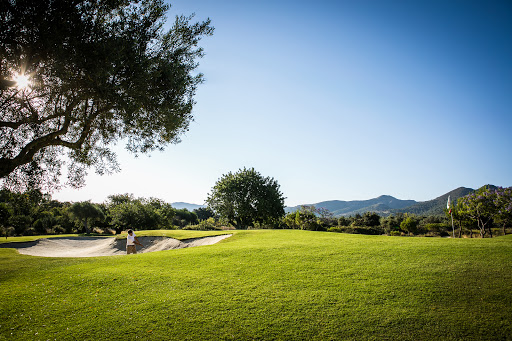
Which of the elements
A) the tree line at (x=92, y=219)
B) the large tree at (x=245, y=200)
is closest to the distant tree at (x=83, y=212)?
the tree line at (x=92, y=219)

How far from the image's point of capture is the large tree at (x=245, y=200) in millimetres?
40469

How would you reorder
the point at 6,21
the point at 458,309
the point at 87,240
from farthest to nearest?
the point at 87,240, the point at 6,21, the point at 458,309

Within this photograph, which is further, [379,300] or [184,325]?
[379,300]

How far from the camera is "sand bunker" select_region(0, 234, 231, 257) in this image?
898 inches

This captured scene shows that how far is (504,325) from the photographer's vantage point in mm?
5383

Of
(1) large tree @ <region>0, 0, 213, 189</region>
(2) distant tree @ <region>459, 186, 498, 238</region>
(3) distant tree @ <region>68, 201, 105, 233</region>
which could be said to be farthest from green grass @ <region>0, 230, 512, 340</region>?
(3) distant tree @ <region>68, 201, 105, 233</region>

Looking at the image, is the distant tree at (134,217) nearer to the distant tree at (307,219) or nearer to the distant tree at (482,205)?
the distant tree at (307,219)

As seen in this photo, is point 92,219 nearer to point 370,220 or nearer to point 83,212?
point 83,212

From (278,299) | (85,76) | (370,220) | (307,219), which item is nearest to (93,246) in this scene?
(85,76)

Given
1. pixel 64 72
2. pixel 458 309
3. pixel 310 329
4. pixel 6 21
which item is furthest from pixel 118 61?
pixel 458 309

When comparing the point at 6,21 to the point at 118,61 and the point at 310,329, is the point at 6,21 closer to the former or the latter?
the point at 118,61

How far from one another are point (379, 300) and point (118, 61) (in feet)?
36.0

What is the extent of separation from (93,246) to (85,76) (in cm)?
2508

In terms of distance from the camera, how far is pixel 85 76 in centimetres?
887
